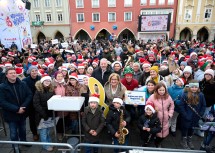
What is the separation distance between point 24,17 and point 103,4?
22686 millimetres

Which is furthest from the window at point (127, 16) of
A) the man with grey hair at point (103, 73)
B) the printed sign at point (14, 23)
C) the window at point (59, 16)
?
the man with grey hair at point (103, 73)

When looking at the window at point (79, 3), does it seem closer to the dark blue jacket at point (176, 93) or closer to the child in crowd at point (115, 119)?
the dark blue jacket at point (176, 93)

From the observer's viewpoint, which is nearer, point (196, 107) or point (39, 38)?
point (196, 107)

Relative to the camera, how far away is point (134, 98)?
4082 millimetres

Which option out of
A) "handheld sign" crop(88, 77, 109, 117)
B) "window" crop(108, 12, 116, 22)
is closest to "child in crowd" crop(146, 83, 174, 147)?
"handheld sign" crop(88, 77, 109, 117)

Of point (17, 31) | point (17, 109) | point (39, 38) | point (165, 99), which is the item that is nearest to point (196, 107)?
point (165, 99)

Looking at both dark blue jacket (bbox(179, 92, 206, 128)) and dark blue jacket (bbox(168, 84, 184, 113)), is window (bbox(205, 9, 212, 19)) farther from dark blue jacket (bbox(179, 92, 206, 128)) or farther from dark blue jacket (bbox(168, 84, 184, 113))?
dark blue jacket (bbox(179, 92, 206, 128))

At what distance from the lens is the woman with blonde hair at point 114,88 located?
164 inches

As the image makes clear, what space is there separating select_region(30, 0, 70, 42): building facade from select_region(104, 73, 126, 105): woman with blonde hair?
33.4 metres

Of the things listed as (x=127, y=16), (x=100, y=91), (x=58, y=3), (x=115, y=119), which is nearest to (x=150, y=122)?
(x=115, y=119)

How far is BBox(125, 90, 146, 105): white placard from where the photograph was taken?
402 centimetres

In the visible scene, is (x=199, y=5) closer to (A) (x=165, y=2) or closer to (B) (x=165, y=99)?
(A) (x=165, y=2)

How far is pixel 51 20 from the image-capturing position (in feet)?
116

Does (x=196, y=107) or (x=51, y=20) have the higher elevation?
(x=51, y=20)
